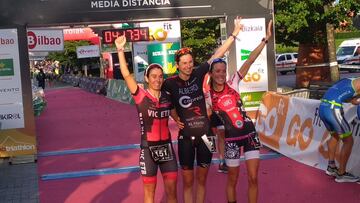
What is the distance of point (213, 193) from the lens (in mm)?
7074

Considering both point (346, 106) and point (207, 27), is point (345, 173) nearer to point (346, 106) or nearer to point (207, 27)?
point (346, 106)

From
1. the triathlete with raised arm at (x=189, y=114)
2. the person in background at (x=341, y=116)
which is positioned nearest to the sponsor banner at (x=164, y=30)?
the person in background at (x=341, y=116)

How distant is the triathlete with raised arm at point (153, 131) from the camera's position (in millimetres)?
5137

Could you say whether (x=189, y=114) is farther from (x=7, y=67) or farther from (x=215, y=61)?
(x=7, y=67)

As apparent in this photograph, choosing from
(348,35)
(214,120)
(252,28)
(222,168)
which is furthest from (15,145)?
(348,35)

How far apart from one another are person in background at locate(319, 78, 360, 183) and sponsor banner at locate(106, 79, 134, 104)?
16043 millimetres

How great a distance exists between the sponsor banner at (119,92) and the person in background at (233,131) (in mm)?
17204

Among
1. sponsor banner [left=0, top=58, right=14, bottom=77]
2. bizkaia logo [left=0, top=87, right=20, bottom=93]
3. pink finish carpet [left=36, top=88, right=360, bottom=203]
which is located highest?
sponsor banner [left=0, top=58, right=14, bottom=77]

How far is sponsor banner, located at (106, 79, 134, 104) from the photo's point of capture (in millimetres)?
23819

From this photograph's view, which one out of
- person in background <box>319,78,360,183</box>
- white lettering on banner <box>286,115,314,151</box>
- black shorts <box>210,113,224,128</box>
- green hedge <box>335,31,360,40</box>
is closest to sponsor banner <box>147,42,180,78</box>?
white lettering on banner <box>286,115,314,151</box>

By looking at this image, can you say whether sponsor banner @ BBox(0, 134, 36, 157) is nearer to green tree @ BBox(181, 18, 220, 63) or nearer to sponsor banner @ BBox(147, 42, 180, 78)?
sponsor banner @ BBox(147, 42, 180, 78)

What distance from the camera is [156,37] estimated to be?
18672 millimetres

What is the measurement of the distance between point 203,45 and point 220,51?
27.1 meters

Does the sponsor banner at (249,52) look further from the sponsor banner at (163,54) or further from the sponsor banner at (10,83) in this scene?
the sponsor banner at (163,54)
